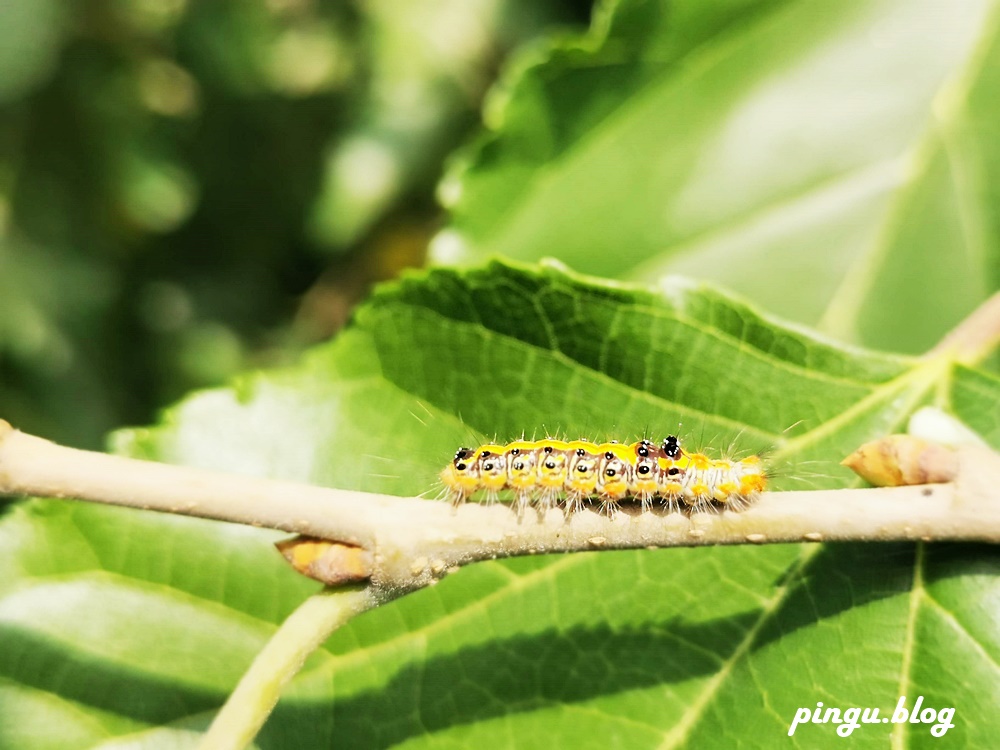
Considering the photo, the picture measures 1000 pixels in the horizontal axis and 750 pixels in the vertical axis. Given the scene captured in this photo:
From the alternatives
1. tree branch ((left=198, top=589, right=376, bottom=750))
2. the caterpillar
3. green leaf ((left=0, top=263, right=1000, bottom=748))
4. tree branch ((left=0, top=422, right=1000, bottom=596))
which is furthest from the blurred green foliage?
tree branch ((left=198, top=589, right=376, bottom=750))

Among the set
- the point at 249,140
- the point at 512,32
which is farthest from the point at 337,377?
the point at 249,140

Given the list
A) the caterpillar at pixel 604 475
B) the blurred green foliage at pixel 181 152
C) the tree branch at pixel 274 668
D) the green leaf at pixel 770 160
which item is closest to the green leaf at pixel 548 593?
the caterpillar at pixel 604 475

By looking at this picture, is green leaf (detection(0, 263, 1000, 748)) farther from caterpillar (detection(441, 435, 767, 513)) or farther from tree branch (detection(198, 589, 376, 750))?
tree branch (detection(198, 589, 376, 750))

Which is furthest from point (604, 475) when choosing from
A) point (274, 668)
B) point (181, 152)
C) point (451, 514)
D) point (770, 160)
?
point (181, 152)

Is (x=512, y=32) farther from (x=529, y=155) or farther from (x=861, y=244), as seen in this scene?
(x=861, y=244)

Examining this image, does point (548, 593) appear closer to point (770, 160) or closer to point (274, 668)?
point (274, 668)
